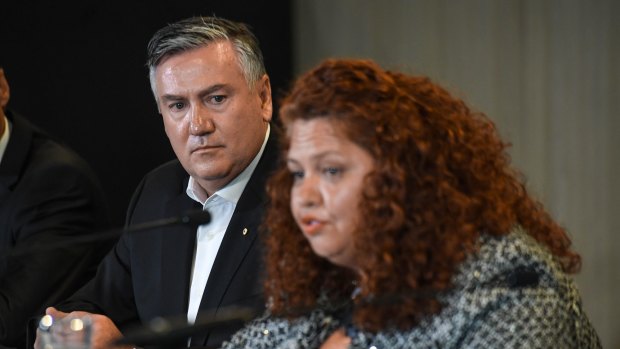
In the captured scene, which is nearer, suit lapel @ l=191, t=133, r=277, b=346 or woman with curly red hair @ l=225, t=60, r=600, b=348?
woman with curly red hair @ l=225, t=60, r=600, b=348

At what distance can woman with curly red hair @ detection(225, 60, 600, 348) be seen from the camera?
2070mm

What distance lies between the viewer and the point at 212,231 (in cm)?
316

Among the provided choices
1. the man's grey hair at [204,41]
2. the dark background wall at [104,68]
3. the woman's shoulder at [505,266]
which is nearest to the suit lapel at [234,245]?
the man's grey hair at [204,41]

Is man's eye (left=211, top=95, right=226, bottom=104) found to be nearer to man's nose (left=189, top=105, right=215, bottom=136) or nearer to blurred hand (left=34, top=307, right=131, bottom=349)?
man's nose (left=189, top=105, right=215, bottom=136)

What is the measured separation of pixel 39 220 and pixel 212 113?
93 centimetres

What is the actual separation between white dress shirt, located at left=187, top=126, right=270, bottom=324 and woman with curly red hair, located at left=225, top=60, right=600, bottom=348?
868 millimetres

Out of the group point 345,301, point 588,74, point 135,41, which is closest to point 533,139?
point 588,74

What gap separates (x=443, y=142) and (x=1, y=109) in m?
2.25

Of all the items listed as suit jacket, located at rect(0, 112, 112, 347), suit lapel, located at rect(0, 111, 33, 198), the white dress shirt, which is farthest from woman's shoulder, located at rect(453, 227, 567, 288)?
suit lapel, located at rect(0, 111, 33, 198)

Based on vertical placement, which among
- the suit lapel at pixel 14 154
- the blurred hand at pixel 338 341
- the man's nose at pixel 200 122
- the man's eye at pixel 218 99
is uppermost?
the man's eye at pixel 218 99

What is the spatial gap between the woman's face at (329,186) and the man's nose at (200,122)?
0.97m

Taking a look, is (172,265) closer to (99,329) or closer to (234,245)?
(234,245)

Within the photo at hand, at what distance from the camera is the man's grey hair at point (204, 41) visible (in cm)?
318

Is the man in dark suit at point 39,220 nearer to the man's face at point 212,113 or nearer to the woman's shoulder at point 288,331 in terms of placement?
the man's face at point 212,113
